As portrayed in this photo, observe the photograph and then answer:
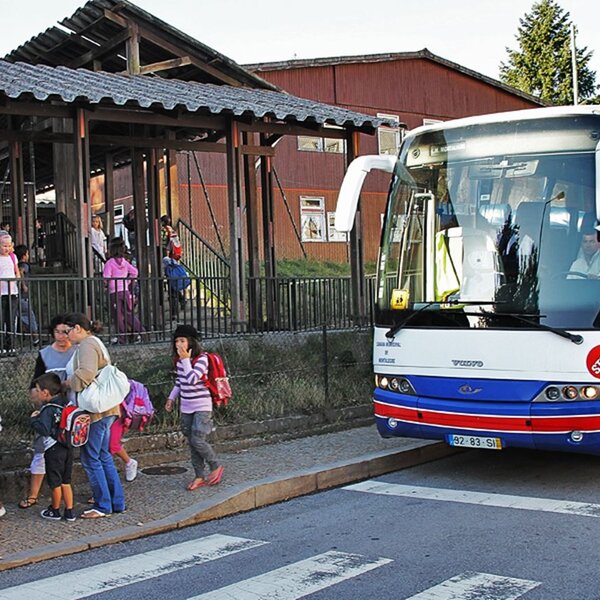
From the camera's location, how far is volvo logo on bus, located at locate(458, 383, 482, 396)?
8211 mm

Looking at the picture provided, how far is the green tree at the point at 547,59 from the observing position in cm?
4941

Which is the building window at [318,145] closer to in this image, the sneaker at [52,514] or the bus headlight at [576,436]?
the bus headlight at [576,436]

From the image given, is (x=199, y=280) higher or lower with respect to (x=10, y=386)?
higher

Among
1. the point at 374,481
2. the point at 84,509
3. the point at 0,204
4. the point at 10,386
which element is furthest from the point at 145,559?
the point at 0,204

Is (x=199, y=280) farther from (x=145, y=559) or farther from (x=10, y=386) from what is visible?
(x=145, y=559)

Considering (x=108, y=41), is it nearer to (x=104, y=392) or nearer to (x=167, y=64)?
(x=167, y=64)

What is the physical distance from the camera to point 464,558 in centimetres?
609

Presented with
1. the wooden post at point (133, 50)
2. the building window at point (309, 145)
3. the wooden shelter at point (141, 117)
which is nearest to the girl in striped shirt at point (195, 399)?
the wooden shelter at point (141, 117)

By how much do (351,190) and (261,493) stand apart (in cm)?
296

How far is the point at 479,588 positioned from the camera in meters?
5.43

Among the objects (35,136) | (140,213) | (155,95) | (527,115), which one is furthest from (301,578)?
(140,213)

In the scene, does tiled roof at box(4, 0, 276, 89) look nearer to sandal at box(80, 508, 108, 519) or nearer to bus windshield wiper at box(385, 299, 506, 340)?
bus windshield wiper at box(385, 299, 506, 340)

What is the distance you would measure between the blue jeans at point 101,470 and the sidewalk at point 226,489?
13 centimetres

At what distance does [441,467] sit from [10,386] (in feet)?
15.1
